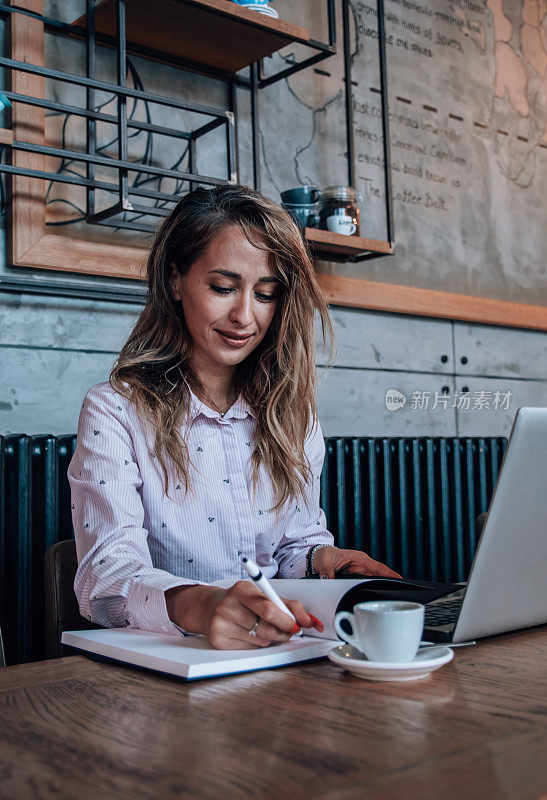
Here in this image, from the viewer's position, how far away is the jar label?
9.11 ft

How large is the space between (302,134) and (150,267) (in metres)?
1.58

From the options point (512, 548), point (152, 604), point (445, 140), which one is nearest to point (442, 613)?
point (512, 548)

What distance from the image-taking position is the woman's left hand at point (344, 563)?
51.7 inches

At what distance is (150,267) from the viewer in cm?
169

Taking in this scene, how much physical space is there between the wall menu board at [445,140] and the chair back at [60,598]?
6.22ft

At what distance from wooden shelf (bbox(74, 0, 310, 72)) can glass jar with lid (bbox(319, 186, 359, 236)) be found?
50cm

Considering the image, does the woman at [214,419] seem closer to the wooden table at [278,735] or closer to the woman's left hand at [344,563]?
the woman's left hand at [344,563]

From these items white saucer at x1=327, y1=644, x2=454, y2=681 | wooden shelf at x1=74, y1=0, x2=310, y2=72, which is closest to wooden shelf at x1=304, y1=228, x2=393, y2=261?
wooden shelf at x1=74, y1=0, x2=310, y2=72

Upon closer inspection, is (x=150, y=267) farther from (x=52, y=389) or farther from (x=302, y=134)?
(x=302, y=134)

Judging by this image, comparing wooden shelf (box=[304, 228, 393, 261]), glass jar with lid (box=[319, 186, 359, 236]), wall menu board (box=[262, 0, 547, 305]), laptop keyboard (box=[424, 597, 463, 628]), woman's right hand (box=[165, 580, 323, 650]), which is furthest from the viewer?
wall menu board (box=[262, 0, 547, 305])

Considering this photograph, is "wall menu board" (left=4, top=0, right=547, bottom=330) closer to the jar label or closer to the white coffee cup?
the jar label

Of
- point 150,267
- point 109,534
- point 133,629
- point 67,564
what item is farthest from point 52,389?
point 133,629

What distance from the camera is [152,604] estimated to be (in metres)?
1.05

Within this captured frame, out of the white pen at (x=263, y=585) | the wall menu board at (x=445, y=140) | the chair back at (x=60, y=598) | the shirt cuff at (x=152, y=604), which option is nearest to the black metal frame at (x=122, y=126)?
the wall menu board at (x=445, y=140)
